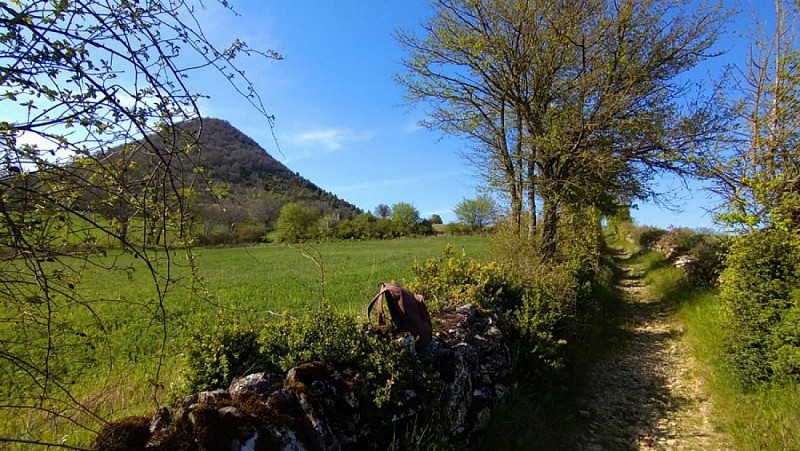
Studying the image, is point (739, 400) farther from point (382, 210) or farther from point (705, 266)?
point (382, 210)

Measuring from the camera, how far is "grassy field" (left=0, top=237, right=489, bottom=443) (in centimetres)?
309

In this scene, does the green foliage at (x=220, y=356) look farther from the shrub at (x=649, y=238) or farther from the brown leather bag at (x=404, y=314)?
the shrub at (x=649, y=238)

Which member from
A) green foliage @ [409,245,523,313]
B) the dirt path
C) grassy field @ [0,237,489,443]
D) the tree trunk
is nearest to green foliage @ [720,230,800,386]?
the dirt path

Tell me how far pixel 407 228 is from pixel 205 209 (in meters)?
62.6

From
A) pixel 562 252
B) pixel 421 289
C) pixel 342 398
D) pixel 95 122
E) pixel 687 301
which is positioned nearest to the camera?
pixel 95 122

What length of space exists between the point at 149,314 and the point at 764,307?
40.6 feet

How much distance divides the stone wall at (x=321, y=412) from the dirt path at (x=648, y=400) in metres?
1.78

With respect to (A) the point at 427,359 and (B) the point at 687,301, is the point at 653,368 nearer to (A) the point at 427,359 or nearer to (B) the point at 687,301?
(B) the point at 687,301

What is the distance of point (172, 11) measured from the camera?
1.93 m

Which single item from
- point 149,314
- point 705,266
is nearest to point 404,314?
point 149,314

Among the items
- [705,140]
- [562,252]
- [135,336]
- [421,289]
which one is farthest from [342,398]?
[705,140]

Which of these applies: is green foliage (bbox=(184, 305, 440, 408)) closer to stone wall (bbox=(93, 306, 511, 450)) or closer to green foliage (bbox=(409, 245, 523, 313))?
stone wall (bbox=(93, 306, 511, 450))

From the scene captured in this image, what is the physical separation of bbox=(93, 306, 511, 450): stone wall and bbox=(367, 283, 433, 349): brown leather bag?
0.20 meters

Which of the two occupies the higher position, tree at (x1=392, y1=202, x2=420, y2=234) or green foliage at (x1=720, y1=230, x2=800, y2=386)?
tree at (x1=392, y1=202, x2=420, y2=234)
